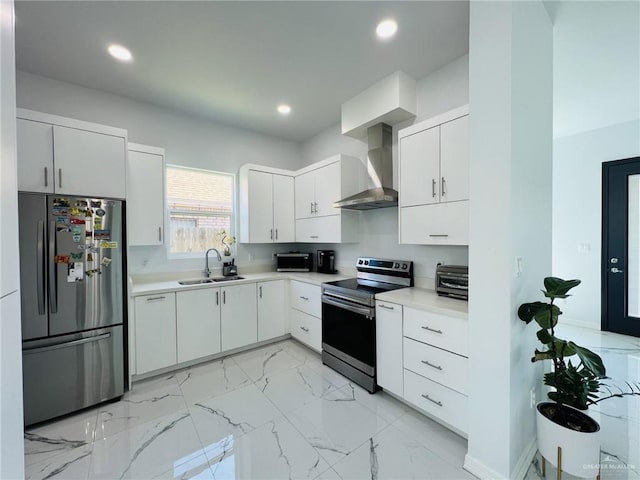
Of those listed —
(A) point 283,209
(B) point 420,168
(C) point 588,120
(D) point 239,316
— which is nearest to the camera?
(B) point 420,168

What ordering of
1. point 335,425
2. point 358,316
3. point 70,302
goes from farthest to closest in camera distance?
point 358,316 → point 70,302 → point 335,425

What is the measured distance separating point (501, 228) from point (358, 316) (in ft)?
4.75

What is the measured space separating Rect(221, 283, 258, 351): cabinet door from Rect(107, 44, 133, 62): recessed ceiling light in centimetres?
234

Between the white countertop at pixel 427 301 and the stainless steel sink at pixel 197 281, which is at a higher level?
the white countertop at pixel 427 301

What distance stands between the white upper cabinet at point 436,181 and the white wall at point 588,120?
3.27 ft

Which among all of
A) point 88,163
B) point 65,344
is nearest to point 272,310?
point 65,344

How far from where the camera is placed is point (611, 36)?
2.04 m

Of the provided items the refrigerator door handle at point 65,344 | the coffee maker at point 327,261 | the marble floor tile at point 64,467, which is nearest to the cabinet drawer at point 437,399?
the coffee maker at point 327,261

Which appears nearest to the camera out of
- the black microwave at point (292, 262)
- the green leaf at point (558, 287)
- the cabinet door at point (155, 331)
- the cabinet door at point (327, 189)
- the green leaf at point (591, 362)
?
the green leaf at point (591, 362)

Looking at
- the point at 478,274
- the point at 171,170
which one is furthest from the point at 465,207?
the point at 171,170

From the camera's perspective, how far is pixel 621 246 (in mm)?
3631

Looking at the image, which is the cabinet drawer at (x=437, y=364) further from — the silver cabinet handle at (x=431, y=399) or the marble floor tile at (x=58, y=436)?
the marble floor tile at (x=58, y=436)

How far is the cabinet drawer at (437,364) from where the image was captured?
1.78 metres

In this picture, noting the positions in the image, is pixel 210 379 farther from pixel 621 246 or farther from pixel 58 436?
pixel 621 246
